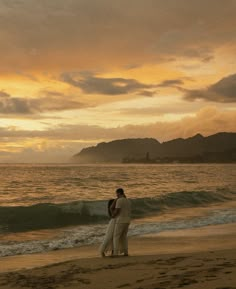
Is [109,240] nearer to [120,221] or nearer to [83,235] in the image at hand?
[120,221]

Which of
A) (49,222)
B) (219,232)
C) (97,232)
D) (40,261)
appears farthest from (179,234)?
(49,222)

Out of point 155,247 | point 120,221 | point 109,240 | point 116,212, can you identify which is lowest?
point 155,247

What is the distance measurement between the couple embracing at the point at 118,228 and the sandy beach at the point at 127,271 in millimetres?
530

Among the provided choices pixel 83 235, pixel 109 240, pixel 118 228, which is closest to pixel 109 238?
pixel 109 240

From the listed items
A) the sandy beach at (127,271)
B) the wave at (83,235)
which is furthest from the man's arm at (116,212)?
the wave at (83,235)

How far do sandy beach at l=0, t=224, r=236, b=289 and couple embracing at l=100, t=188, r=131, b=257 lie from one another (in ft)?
1.74

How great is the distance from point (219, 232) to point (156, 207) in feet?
43.1

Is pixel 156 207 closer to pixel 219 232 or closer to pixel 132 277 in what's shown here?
pixel 219 232

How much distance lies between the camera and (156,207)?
1271 inches

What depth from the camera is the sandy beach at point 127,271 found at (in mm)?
8359

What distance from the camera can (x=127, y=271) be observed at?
397 inches

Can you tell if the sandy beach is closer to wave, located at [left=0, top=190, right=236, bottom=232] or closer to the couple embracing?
the couple embracing

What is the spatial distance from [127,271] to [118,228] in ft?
9.14

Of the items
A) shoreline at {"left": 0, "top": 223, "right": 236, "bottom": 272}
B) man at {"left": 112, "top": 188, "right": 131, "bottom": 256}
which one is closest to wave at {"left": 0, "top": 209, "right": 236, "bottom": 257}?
shoreline at {"left": 0, "top": 223, "right": 236, "bottom": 272}
